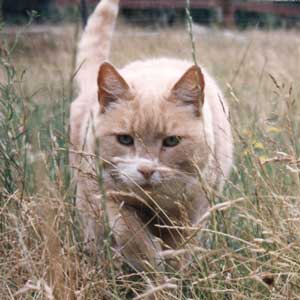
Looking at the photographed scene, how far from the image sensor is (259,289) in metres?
2.01

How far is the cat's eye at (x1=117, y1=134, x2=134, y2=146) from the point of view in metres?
2.48

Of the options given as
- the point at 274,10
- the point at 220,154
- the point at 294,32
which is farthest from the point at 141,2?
the point at 220,154

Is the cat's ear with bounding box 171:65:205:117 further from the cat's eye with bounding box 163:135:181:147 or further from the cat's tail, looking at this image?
the cat's tail

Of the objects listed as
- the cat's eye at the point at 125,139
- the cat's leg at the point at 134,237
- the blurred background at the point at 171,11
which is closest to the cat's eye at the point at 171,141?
the cat's eye at the point at 125,139

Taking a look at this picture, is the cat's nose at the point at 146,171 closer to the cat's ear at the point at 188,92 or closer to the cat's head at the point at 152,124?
the cat's head at the point at 152,124

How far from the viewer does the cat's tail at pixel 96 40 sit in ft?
11.1

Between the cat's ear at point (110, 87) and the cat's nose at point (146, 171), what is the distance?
0.36m

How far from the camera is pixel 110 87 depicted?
2498 millimetres

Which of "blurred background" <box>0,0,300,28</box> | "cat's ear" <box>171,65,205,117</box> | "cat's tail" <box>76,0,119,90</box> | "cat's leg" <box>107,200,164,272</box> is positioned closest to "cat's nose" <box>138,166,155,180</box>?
"cat's leg" <box>107,200,164,272</box>

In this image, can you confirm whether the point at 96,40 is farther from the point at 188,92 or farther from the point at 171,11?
the point at 171,11

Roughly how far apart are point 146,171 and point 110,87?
1.28ft

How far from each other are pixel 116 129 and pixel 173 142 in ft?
0.69

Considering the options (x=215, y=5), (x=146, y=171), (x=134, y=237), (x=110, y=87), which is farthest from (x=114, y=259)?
(x=215, y=5)

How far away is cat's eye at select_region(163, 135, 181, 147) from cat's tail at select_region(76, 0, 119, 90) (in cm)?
97
